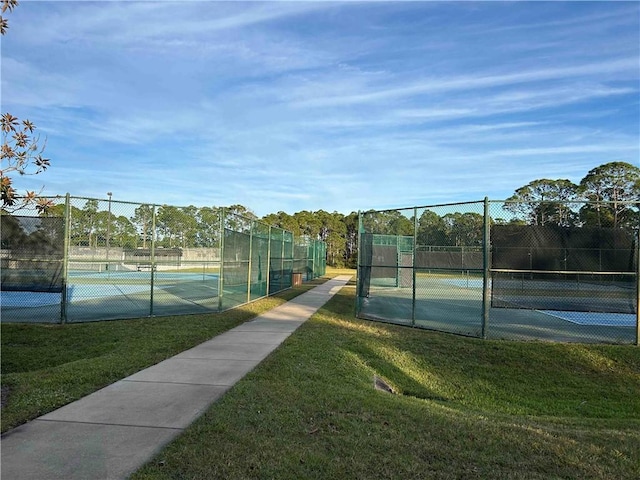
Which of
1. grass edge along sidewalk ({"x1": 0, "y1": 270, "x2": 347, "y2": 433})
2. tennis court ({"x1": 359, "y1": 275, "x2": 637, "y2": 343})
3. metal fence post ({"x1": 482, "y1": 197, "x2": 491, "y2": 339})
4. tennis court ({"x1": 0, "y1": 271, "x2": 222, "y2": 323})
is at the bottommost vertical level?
grass edge along sidewalk ({"x1": 0, "y1": 270, "x2": 347, "y2": 433})

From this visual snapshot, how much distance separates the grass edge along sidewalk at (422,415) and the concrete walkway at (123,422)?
0.25 metres

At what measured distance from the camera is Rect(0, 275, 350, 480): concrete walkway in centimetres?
361

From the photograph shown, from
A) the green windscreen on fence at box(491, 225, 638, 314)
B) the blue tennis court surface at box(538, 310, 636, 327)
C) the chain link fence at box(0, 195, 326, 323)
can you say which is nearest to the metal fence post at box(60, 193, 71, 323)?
the chain link fence at box(0, 195, 326, 323)

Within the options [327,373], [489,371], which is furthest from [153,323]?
[489,371]

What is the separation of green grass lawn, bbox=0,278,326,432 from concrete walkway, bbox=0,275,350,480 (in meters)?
0.26

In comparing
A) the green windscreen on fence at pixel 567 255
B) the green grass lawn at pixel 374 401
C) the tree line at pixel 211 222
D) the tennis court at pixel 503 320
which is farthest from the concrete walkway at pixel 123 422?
the green windscreen on fence at pixel 567 255

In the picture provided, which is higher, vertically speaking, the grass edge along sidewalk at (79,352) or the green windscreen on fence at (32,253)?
the green windscreen on fence at (32,253)

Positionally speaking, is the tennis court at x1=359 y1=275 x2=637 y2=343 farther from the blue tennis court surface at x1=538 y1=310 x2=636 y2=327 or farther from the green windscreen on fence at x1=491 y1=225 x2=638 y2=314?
the green windscreen on fence at x1=491 y1=225 x2=638 y2=314

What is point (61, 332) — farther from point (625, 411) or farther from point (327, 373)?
point (625, 411)

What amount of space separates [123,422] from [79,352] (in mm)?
4101

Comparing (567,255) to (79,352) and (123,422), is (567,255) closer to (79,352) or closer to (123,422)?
(123,422)

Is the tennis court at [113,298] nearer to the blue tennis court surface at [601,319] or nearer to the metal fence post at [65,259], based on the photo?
the metal fence post at [65,259]

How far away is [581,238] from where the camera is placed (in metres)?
9.75

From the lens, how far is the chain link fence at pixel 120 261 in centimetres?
1012
